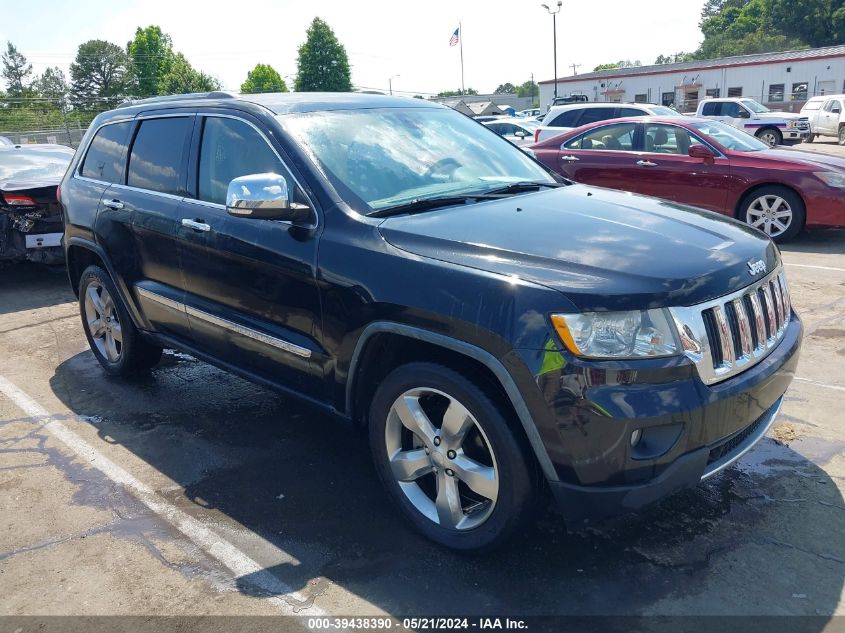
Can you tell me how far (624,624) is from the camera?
2666mm

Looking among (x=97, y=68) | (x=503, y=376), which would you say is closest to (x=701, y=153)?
(x=503, y=376)

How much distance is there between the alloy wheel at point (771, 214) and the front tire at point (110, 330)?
7.15 meters

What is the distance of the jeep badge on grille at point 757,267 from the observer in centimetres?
300

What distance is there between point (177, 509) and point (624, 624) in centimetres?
215

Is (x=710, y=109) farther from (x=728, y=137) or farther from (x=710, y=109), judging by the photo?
(x=728, y=137)

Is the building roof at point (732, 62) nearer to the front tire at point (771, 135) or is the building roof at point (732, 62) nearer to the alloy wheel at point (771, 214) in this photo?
the front tire at point (771, 135)

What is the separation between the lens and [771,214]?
29.6 ft

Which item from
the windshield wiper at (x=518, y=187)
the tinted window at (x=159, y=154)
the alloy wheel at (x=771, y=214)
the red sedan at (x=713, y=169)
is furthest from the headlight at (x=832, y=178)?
the tinted window at (x=159, y=154)

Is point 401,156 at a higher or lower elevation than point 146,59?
lower

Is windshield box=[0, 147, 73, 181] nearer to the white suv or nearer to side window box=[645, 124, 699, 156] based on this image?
side window box=[645, 124, 699, 156]

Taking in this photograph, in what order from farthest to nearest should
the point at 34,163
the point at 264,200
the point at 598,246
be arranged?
the point at 34,163, the point at 264,200, the point at 598,246

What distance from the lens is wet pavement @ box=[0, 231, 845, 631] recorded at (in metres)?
2.86

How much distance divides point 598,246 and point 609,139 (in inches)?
307

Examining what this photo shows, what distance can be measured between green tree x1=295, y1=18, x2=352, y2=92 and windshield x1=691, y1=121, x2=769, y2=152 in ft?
233
